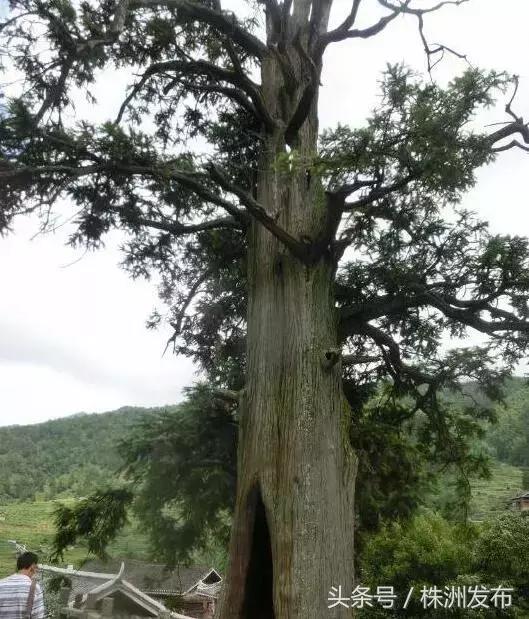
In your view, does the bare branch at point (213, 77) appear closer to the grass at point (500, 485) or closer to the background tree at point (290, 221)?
the background tree at point (290, 221)

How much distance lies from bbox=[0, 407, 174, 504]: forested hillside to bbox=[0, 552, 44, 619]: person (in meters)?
26.8

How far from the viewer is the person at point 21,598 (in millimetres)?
3822

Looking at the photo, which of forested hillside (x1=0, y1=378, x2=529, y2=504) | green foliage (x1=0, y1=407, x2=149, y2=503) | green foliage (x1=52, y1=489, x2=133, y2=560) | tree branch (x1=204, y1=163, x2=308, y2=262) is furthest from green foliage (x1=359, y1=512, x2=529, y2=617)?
green foliage (x1=0, y1=407, x2=149, y2=503)

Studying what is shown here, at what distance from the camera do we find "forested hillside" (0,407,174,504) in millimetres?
37219

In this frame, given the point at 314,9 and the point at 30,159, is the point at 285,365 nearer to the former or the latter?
the point at 30,159

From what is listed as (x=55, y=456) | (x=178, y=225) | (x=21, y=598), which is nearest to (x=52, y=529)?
(x=55, y=456)

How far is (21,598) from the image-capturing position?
152 inches

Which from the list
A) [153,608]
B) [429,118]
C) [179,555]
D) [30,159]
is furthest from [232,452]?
[153,608]

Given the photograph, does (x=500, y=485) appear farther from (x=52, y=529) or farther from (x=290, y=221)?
(x=290, y=221)

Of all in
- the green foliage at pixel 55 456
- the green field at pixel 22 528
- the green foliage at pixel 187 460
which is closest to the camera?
the green foliage at pixel 187 460

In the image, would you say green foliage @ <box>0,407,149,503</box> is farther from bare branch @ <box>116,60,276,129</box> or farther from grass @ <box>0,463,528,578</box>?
bare branch @ <box>116,60,276,129</box>

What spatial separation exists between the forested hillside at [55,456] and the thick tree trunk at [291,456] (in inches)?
1023

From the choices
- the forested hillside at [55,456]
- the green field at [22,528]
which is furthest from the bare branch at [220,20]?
the green field at [22,528]

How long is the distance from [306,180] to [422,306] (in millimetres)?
1896
